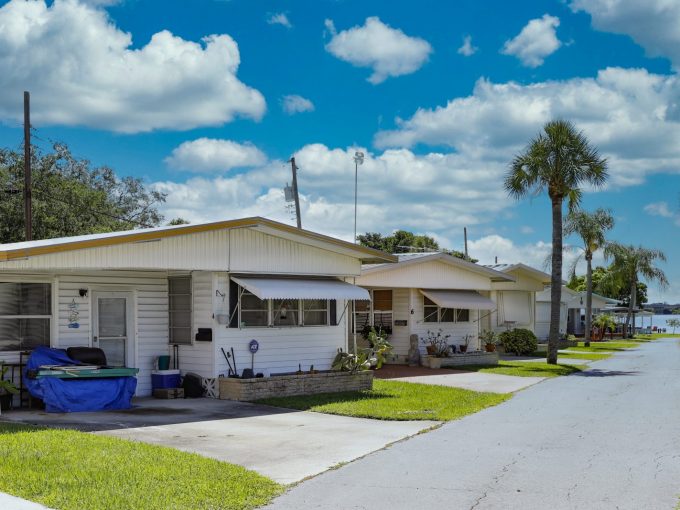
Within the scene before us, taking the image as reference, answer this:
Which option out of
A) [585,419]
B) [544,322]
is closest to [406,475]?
[585,419]

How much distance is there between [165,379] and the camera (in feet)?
50.3

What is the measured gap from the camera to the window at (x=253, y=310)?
16.0 metres

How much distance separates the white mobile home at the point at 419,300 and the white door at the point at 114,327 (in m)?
9.31

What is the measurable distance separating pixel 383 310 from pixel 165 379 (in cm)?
1104

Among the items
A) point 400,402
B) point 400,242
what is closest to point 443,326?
point 400,402

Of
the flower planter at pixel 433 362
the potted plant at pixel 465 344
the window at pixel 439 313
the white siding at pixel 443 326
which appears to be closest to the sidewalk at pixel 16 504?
the flower planter at pixel 433 362

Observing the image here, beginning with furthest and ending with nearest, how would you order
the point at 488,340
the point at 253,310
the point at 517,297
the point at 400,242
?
1. the point at 400,242
2. the point at 517,297
3. the point at 488,340
4. the point at 253,310

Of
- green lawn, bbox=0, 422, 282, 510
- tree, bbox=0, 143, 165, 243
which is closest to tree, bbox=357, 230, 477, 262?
tree, bbox=0, 143, 165, 243

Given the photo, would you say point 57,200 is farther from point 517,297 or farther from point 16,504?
point 16,504

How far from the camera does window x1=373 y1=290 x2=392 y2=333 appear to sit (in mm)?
25156

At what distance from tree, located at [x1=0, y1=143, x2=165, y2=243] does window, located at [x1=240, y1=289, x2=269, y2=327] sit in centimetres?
1778

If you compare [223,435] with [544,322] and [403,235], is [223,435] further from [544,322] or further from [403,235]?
[403,235]

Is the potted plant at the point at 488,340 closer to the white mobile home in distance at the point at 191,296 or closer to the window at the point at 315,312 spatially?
the white mobile home in distance at the point at 191,296

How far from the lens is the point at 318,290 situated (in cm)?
1645
